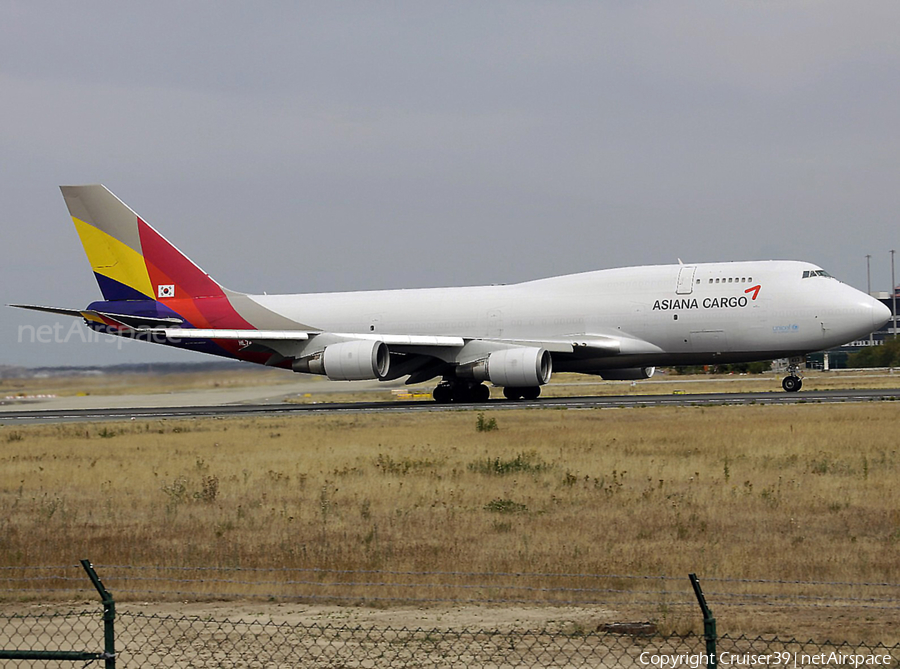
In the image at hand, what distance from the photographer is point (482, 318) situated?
137ft

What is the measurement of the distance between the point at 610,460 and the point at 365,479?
5176 millimetres

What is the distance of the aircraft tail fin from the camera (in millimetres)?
Answer: 45969

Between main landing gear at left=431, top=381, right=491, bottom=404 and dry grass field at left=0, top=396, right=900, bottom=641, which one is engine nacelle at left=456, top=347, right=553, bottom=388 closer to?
main landing gear at left=431, top=381, right=491, bottom=404

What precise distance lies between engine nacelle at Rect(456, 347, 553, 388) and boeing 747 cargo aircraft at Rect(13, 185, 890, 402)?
5cm

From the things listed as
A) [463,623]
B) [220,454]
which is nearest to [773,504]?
[463,623]

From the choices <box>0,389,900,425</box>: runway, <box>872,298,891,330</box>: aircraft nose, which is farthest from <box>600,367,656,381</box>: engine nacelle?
<box>872,298,891,330</box>: aircraft nose

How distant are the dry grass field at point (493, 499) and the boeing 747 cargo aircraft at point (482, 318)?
818 cm

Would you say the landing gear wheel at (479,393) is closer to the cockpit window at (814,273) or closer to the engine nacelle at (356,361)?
the engine nacelle at (356,361)

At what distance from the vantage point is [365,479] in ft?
67.9

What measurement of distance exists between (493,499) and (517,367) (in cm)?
1988

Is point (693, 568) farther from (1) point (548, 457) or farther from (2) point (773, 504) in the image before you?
(1) point (548, 457)

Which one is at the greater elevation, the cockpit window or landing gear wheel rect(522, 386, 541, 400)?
the cockpit window

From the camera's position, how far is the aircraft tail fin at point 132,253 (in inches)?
1810

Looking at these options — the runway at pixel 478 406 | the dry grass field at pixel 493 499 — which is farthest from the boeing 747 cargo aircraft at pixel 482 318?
the dry grass field at pixel 493 499
